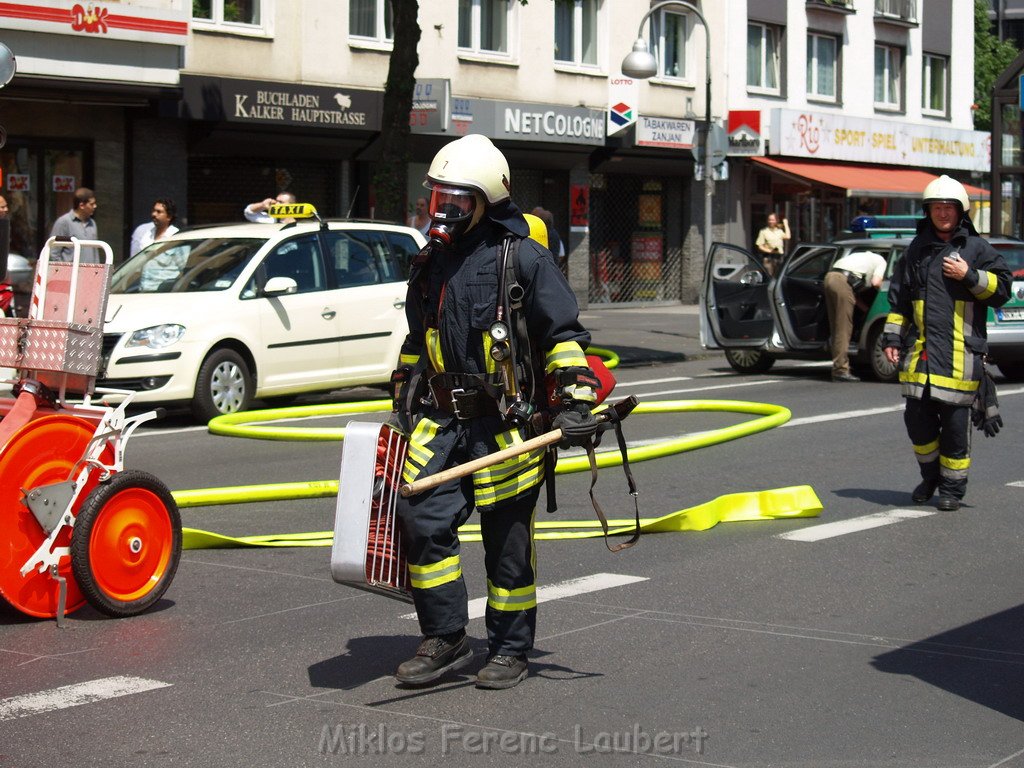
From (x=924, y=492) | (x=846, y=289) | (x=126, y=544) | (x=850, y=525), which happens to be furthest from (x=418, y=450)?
(x=846, y=289)

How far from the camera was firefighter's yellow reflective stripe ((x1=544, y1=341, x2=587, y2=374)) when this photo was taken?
5082 mm

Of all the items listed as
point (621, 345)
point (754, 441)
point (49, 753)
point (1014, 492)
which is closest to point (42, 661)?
point (49, 753)

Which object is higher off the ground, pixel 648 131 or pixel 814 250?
pixel 648 131

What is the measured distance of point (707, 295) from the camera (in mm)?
17938

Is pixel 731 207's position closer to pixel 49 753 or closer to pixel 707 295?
pixel 707 295

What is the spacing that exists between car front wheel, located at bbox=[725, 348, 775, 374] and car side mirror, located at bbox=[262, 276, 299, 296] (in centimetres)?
635

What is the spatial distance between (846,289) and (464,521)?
1206 cm

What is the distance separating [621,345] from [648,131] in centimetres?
913

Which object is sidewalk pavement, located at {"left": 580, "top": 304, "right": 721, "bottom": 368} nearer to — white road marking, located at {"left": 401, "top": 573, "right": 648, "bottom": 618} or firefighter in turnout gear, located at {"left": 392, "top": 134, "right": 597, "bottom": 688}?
white road marking, located at {"left": 401, "top": 573, "right": 648, "bottom": 618}

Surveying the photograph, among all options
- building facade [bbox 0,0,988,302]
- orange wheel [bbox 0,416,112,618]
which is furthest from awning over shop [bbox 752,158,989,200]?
orange wheel [bbox 0,416,112,618]

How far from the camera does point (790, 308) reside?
1741cm

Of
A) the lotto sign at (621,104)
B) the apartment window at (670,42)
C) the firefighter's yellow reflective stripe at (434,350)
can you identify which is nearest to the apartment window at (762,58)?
the apartment window at (670,42)

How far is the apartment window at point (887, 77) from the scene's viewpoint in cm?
3806

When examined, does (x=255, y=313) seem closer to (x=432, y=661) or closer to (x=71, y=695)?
(x=71, y=695)
